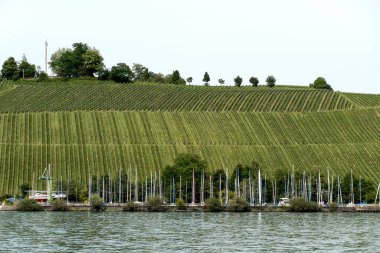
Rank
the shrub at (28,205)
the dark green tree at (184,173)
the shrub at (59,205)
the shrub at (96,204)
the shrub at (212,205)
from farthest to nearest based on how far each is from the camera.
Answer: the dark green tree at (184,173) < the shrub at (59,205) < the shrub at (212,205) < the shrub at (96,204) < the shrub at (28,205)

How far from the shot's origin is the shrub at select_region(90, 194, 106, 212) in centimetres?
14788

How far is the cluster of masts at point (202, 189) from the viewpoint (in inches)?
6240

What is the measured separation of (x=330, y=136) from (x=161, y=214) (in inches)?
2121

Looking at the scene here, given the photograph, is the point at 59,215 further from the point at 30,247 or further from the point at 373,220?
the point at 30,247

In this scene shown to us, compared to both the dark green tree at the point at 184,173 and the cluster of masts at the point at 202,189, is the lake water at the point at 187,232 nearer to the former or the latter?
the cluster of masts at the point at 202,189

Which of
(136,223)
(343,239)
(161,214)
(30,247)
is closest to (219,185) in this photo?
(161,214)

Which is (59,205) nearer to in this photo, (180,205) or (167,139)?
(180,205)

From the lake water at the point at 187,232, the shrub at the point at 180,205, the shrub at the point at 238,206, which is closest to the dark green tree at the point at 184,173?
the shrub at the point at 180,205

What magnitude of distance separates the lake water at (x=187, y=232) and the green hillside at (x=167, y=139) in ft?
96.2

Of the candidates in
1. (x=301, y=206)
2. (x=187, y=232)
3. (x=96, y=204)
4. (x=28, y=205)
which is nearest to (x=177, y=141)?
(x=96, y=204)

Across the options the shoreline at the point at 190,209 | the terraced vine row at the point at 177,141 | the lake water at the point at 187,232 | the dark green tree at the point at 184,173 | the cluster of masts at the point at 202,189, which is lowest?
the lake water at the point at 187,232

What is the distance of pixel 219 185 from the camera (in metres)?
162

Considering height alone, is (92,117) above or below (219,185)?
above

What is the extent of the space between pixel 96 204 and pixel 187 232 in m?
47.5
